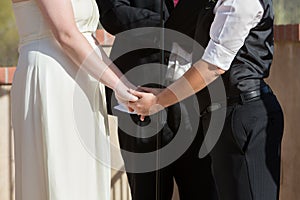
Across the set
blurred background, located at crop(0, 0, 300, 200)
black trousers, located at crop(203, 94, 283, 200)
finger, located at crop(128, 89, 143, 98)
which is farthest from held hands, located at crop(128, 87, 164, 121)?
blurred background, located at crop(0, 0, 300, 200)

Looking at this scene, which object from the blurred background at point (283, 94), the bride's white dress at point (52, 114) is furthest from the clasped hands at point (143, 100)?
the blurred background at point (283, 94)

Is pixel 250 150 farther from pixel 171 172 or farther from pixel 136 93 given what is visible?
pixel 171 172

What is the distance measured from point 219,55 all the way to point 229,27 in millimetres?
94

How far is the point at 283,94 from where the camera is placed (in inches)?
151

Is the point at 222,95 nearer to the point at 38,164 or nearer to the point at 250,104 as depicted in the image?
the point at 250,104

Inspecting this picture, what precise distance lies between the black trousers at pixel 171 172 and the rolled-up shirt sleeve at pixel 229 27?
532 millimetres

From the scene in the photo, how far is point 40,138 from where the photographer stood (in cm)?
256

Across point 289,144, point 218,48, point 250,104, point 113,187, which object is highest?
point 218,48

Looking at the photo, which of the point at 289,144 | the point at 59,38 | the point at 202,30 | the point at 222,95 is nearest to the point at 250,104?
the point at 222,95

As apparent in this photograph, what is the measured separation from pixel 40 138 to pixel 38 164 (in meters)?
0.10

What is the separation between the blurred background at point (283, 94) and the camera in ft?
11.9

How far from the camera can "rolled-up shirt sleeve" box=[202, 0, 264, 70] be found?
2.21 m

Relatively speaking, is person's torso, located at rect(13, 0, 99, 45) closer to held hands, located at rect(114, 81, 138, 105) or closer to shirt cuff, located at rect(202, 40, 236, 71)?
held hands, located at rect(114, 81, 138, 105)

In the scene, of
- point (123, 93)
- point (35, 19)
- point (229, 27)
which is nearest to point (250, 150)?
point (229, 27)
